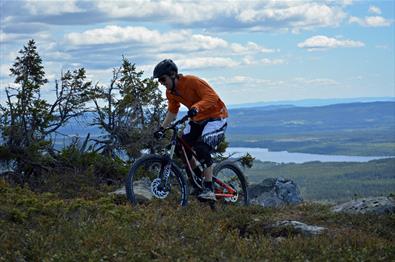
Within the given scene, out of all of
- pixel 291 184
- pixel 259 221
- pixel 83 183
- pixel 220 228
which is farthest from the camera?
pixel 291 184

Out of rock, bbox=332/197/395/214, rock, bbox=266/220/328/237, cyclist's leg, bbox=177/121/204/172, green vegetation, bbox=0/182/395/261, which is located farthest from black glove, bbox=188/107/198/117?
rock, bbox=332/197/395/214

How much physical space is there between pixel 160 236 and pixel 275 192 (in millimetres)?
8960

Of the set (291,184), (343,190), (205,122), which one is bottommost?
(343,190)

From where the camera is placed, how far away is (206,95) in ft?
34.6

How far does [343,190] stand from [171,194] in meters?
131

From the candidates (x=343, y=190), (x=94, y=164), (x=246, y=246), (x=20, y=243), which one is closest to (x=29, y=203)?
(x=20, y=243)

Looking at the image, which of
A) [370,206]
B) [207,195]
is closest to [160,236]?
[207,195]

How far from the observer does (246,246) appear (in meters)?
7.55

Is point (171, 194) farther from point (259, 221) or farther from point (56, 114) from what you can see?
point (56, 114)

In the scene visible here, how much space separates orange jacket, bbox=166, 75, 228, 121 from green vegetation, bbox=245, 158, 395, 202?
383 ft

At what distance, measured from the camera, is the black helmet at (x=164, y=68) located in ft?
34.2

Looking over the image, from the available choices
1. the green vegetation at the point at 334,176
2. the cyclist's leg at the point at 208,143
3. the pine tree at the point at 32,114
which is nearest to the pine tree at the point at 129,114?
the pine tree at the point at 32,114

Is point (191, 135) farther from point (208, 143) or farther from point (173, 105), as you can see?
point (173, 105)

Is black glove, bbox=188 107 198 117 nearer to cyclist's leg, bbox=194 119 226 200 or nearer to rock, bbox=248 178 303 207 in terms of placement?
cyclist's leg, bbox=194 119 226 200
